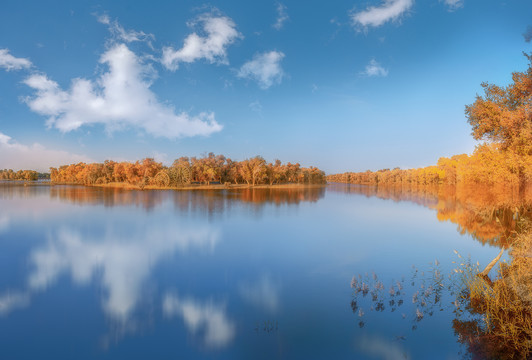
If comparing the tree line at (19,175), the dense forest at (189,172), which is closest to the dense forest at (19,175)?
the tree line at (19,175)

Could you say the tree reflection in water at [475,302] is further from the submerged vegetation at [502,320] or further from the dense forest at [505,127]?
the dense forest at [505,127]

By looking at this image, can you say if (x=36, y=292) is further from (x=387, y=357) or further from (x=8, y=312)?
(x=387, y=357)

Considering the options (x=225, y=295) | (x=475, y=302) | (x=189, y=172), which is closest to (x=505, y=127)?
(x=475, y=302)

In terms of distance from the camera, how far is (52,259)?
12711mm

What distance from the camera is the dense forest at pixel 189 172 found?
67.8 metres

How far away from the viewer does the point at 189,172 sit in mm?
70062

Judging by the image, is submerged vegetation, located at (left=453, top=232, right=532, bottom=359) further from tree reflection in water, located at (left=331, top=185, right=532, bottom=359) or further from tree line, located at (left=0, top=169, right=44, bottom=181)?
tree line, located at (left=0, top=169, right=44, bottom=181)

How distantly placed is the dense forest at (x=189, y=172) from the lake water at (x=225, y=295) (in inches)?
1952

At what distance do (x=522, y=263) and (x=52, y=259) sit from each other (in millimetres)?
18562

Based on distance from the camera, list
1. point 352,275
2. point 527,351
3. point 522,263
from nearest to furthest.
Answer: point 527,351 → point 522,263 → point 352,275

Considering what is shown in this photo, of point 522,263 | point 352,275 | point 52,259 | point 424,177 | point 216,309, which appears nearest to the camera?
point 522,263


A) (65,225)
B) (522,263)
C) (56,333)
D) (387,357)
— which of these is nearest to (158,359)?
(56,333)

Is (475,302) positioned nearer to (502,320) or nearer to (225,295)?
(502,320)

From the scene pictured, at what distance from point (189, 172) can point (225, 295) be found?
64.2m
